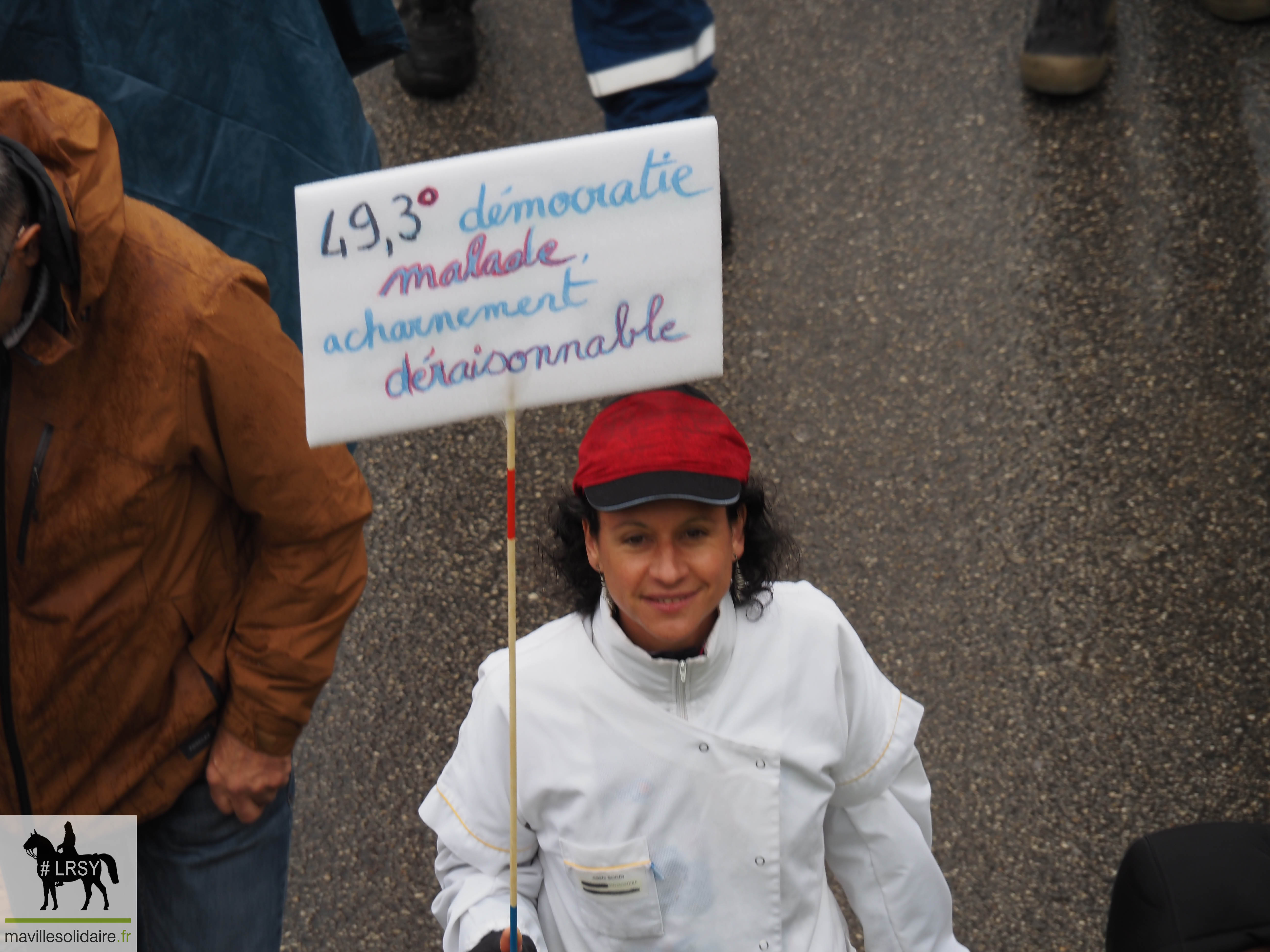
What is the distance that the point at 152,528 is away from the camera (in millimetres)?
1917

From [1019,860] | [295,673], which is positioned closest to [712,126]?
[295,673]

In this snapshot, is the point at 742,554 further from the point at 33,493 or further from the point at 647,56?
the point at 647,56

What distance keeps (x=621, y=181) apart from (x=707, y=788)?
2.60ft

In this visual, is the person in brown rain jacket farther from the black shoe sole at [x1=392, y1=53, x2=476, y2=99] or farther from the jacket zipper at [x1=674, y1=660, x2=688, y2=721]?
the black shoe sole at [x1=392, y1=53, x2=476, y2=99]

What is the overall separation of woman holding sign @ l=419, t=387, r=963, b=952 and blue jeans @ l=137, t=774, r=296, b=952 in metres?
0.44

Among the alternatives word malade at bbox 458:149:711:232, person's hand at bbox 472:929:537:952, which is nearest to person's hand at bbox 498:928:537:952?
person's hand at bbox 472:929:537:952

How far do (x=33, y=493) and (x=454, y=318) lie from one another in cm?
65

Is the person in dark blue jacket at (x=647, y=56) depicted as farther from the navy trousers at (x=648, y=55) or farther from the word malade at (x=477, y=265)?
the word malade at (x=477, y=265)

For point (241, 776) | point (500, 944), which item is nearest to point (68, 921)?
point (241, 776)

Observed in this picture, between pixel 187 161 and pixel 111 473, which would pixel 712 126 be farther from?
pixel 187 161

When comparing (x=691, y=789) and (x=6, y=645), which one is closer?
(x=691, y=789)

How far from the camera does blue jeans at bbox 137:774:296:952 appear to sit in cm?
214

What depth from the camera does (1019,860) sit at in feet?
9.29

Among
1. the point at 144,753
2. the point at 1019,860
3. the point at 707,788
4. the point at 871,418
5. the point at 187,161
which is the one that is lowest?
the point at 1019,860
